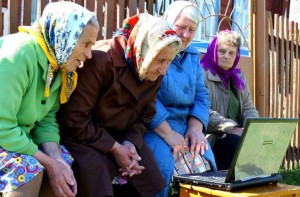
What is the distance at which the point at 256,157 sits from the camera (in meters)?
2.45

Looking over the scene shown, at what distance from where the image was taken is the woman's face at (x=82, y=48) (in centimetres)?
237

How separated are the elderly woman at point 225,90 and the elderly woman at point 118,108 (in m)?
1.03

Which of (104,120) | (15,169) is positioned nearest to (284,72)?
(104,120)

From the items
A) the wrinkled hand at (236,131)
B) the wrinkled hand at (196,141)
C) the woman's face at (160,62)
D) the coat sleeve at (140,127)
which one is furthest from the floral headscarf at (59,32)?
the wrinkled hand at (236,131)

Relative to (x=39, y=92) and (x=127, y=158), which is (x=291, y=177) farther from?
(x=39, y=92)

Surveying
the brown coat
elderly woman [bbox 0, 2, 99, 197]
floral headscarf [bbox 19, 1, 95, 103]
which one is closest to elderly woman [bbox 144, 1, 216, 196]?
the brown coat

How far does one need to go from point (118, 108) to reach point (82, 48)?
1.72 ft

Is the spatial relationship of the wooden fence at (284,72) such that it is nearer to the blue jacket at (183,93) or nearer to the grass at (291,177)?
the grass at (291,177)

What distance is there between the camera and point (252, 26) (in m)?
5.50

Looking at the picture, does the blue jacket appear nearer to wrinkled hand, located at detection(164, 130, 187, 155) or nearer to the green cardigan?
wrinkled hand, located at detection(164, 130, 187, 155)

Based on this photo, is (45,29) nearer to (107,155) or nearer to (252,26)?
(107,155)

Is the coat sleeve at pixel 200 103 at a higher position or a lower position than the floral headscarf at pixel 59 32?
lower

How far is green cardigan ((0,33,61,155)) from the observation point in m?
2.15

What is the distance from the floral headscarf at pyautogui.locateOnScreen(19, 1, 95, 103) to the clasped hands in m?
0.57
